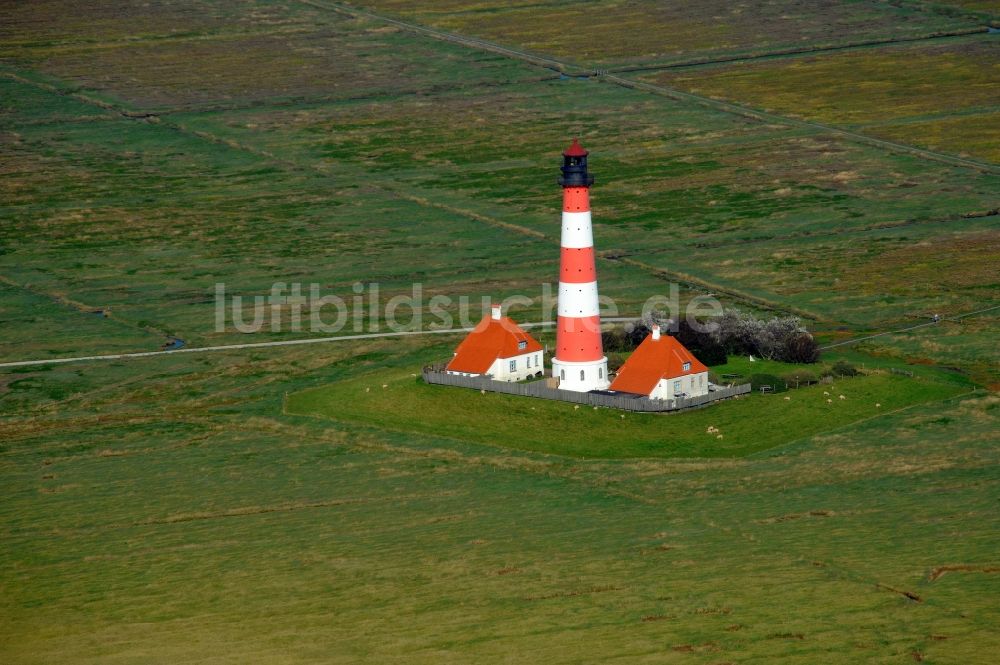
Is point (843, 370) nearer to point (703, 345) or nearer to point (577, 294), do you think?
point (703, 345)

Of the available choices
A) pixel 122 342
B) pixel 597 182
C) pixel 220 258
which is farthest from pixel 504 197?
pixel 122 342

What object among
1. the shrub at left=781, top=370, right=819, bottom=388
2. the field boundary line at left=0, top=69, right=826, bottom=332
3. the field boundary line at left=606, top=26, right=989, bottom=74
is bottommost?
the shrub at left=781, top=370, right=819, bottom=388

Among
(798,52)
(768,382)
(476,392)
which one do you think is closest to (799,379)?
(768,382)

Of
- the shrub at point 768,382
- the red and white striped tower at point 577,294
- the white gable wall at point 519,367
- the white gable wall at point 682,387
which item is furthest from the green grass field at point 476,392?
the white gable wall at point 519,367

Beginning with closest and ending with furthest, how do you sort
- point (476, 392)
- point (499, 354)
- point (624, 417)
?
point (624, 417) < point (476, 392) < point (499, 354)

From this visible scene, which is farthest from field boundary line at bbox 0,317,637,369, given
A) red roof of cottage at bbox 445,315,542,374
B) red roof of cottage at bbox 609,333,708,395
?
red roof of cottage at bbox 609,333,708,395

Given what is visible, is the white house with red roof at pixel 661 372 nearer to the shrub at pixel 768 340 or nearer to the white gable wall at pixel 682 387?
the white gable wall at pixel 682 387

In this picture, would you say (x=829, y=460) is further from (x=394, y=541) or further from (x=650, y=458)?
(x=394, y=541)

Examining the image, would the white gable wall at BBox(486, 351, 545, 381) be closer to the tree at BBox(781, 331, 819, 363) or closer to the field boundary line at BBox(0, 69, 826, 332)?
the tree at BBox(781, 331, 819, 363)
